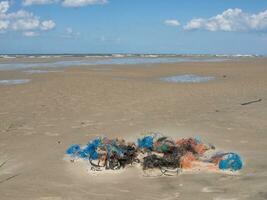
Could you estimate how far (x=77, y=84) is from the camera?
1936 cm

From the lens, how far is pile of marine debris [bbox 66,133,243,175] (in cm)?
627

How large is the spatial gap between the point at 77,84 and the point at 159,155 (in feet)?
42.3

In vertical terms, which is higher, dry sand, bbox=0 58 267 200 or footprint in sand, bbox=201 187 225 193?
footprint in sand, bbox=201 187 225 193

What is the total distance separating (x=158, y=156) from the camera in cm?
664

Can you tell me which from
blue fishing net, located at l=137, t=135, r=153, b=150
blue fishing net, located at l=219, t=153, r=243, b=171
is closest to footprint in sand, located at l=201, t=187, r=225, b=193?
blue fishing net, located at l=219, t=153, r=243, b=171

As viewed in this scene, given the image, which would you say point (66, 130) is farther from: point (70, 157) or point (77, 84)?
point (77, 84)

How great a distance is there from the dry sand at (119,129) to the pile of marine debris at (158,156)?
0.78ft

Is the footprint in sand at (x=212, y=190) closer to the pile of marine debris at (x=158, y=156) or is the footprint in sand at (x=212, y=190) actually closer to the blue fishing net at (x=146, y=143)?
the pile of marine debris at (x=158, y=156)

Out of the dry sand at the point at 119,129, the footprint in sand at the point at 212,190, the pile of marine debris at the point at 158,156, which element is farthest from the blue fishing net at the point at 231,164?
the footprint in sand at the point at 212,190

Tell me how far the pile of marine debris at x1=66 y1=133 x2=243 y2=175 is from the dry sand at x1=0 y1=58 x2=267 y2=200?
24cm

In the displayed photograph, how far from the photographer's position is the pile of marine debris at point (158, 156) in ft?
20.6

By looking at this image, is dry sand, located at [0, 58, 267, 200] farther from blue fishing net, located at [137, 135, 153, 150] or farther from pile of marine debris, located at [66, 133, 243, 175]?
blue fishing net, located at [137, 135, 153, 150]

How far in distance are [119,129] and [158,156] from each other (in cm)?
316

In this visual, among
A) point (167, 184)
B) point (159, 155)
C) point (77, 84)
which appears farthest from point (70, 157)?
point (77, 84)
